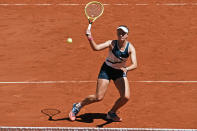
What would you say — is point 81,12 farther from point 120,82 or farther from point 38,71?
point 120,82

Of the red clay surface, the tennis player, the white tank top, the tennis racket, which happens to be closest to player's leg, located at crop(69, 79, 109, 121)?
the tennis player

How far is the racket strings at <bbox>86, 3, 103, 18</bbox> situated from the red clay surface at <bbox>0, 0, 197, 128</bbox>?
7.73 ft

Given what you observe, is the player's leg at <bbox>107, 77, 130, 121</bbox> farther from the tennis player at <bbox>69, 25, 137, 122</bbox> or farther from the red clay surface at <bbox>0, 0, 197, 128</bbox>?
the red clay surface at <bbox>0, 0, 197, 128</bbox>

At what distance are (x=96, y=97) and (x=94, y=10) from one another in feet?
7.50

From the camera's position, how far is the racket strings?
1346 cm

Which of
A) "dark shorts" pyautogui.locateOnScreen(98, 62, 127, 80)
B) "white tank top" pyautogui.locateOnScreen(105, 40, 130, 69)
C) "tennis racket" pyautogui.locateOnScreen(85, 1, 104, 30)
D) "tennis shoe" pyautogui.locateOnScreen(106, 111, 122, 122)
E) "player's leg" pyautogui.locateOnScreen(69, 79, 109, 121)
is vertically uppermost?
"tennis racket" pyautogui.locateOnScreen(85, 1, 104, 30)

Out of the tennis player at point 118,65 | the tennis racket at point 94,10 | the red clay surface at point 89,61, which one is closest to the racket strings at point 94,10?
the tennis racket at point 94,10

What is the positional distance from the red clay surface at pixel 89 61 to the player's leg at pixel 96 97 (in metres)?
0.23

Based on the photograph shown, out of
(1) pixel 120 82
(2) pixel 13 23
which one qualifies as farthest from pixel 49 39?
(1) pixel 120 82

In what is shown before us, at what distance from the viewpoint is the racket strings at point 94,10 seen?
13462 mm

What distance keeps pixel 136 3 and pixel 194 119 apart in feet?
37.0

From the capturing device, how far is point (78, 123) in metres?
13.0


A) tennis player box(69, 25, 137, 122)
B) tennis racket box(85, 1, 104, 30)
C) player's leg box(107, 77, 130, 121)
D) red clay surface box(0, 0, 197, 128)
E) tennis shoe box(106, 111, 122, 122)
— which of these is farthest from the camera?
red clay surface box(0, 0, 197, 128)

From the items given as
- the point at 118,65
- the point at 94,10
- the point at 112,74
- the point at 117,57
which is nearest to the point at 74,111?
the point at 112,74
